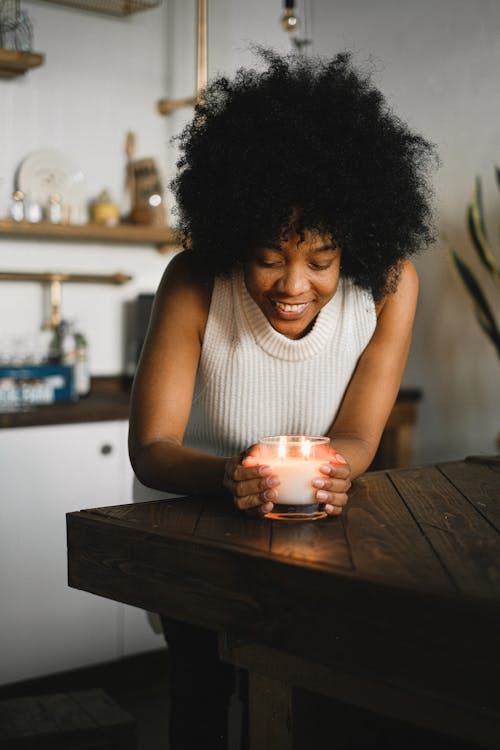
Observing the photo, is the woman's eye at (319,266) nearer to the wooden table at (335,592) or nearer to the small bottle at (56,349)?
the wooden table at (335,592)

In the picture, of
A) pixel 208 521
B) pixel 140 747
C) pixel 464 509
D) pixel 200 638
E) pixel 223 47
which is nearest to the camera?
pixel 208 521

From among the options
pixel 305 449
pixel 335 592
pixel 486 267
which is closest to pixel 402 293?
pixel 305 449

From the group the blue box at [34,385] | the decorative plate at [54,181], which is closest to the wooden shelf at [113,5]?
the decorative plate at [54,181]

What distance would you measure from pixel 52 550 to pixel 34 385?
0.55m

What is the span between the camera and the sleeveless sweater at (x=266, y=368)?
5.35ft

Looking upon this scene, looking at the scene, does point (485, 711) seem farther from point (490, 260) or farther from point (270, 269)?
point (490, 260)

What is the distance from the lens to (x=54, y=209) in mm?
3406

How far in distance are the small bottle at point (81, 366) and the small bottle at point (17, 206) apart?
45 cm

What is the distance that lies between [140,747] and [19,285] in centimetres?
168

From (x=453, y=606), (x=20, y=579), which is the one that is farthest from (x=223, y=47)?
(x=453, y=606)

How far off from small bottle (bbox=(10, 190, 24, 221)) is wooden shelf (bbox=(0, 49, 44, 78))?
1.35 feet

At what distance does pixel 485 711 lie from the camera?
0.85m

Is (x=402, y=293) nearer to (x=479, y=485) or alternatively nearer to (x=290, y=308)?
(x=290, y=308)

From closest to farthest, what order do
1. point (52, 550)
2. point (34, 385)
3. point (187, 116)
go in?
1. point (52, 550)
2. point (34, 385)
3. point (187, 116)
